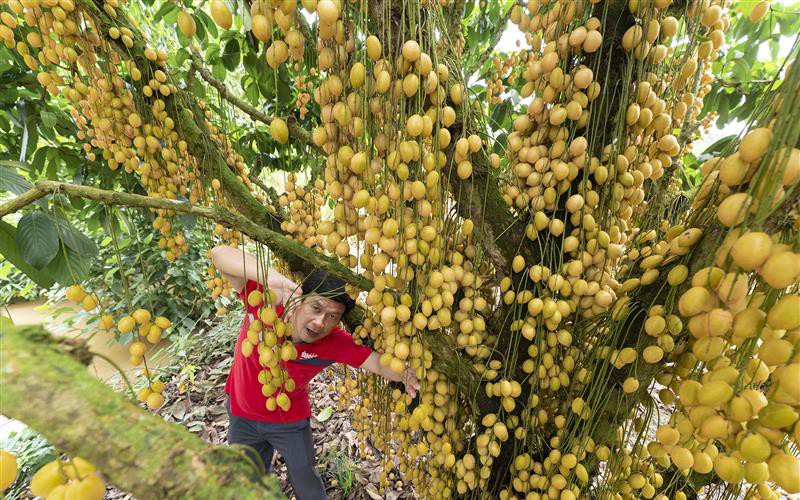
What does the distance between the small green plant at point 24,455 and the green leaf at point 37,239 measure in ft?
6.61

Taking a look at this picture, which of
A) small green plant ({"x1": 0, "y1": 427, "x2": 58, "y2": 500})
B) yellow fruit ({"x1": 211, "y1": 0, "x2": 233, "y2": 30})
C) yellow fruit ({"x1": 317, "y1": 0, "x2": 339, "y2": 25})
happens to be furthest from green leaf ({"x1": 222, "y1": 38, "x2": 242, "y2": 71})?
small green plant ({"x1": 0, "y1": 427, "x2": 58, "y2": 500})

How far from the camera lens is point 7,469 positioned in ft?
1.31

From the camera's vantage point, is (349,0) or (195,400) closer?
(349,0)

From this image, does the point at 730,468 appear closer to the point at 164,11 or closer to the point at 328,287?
the point at 328,287

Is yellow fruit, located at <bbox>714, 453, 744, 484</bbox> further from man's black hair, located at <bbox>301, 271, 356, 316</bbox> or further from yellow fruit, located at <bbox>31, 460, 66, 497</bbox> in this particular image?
man's black hair, located at <bbox>301, 271, 356, 316</bbox>

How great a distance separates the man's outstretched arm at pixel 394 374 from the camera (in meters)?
1.15

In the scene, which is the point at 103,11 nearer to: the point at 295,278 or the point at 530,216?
the point at 295,278

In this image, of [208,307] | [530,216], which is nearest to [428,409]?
[530,216]

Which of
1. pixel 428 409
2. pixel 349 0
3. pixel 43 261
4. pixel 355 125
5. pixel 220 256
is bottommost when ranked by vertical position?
pixel 428 409

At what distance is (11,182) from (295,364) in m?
1.06

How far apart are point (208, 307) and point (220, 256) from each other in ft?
9.29

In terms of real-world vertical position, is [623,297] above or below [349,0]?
below

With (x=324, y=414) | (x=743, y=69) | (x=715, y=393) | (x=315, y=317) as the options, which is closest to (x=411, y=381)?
(x=315, y=317)

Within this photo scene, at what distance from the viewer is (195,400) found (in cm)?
281
